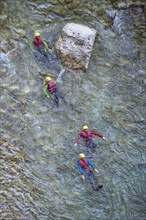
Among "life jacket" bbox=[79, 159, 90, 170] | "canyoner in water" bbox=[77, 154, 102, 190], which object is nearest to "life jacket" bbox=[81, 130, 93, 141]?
"canyoner in water" bbox=[77, 154, 102, 190]

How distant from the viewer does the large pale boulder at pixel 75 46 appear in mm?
13523

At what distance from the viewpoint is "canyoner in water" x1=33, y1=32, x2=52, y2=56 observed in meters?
13.3

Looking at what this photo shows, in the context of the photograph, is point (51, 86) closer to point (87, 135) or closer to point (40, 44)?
point (40, 44)

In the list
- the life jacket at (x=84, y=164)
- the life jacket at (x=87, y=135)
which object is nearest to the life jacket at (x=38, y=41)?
the life jacket at (x=87, y=135)

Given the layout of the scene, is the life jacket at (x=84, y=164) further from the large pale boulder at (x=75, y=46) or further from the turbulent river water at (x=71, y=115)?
the large pale boulder at (x=75, y=46)

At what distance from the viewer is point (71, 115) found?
40.8ft

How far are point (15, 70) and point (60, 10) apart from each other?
3985 mm

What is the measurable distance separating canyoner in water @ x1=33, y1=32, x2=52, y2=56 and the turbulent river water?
31cm

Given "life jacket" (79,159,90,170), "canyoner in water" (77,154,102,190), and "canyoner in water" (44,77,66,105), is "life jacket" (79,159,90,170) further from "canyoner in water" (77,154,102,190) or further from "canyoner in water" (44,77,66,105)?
"canyoner in water" (44,77,66,105)

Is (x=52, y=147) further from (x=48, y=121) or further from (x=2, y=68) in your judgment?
(x=2, y=68)

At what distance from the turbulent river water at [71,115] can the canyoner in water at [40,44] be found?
0.31 m

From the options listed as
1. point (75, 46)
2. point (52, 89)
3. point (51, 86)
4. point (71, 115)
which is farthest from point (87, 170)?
point (75, 46)

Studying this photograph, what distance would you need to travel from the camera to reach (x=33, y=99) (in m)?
12.5

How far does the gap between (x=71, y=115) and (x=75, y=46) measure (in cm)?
336
